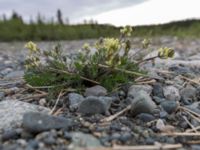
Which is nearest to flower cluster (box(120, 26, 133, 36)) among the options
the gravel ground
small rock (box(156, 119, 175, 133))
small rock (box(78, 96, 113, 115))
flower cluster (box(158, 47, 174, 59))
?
flower cluster (box(158, 47, 174, 59))

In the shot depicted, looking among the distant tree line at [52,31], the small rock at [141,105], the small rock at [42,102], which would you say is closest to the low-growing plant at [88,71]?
the small rock at [42,102]

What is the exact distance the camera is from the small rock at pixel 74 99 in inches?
102

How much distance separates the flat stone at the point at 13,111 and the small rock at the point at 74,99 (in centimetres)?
16

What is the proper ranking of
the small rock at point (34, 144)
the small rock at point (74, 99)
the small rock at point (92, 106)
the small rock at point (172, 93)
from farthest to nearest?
the small rock at point (172, 93) < the small rock at point (74, 99) < the small rock at point (92, 106) < the small rock at point (34, 144)

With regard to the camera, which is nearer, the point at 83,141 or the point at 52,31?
the point at 83,141

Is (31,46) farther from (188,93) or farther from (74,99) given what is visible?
(188,93)

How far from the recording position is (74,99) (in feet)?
8.75

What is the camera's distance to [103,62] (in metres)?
2.89

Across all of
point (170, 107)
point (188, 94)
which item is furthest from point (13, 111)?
point (188, 94)

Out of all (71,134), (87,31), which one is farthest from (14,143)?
(87,31)

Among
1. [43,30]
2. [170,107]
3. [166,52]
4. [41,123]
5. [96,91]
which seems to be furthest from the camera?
[43,30]

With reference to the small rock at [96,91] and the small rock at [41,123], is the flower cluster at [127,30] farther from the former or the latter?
the small rock at [41,123]

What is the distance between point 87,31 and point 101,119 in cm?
1423

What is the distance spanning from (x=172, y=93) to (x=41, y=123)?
123 centimetres
